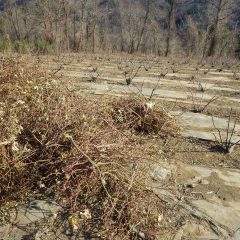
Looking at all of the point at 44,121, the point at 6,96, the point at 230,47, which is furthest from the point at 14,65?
the point at 230,47

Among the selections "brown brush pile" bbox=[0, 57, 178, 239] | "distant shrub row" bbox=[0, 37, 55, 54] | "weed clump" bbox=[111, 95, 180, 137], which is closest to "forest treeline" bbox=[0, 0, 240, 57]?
"distant shrub row" bbox=[0, 37, 55, 54]

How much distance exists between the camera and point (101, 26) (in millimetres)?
51781

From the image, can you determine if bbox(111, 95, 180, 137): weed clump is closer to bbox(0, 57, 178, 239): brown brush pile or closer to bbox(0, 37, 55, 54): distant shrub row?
bbox(0, 57, 178, 239): brown brush pile

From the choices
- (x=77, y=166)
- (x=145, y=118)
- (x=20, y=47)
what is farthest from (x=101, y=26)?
(x=77, y=166)

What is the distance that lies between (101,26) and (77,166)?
50325mm

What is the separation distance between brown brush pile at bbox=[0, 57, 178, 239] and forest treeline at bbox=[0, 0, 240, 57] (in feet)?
45.7

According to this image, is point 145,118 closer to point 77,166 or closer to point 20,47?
point 77,166

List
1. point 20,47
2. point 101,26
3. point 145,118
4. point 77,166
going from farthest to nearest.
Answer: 1. point 101,26
2. point 20,47
3. point 145,118
4. point 77,166

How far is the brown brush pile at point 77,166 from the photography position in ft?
9.74

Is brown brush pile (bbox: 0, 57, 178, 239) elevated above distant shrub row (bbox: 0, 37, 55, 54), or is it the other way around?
brown brush pile (bbox: 0, 57, 178, 239)

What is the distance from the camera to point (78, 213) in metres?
3.04

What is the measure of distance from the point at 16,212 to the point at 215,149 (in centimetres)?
260

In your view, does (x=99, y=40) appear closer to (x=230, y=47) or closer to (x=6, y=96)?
(x=230, y=47)

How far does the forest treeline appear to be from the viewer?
2808cm
